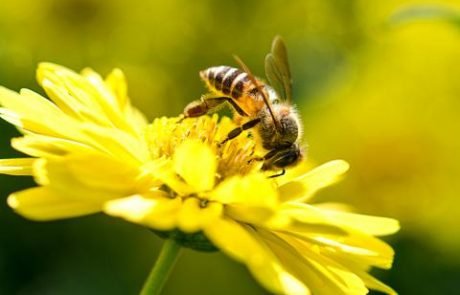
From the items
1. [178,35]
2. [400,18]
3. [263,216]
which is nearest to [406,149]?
[178,35]

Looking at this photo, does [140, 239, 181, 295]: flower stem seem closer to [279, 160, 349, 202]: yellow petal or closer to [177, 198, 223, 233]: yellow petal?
[177, 198, 223, 233]: yellow petal

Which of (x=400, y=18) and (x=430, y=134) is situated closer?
(x=400, y=18)

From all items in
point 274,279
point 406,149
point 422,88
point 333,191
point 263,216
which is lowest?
point 274,279

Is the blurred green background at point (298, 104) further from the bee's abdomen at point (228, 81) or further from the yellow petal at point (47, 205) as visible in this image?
the yellow petal at point (47, 205)

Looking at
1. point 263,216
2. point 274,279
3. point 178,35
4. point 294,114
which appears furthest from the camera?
point 178,35

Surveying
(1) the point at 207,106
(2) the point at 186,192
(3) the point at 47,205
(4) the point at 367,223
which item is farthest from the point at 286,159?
(3) the point at 47,205

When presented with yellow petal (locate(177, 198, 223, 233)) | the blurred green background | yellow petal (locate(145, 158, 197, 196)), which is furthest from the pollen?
the blurred green background

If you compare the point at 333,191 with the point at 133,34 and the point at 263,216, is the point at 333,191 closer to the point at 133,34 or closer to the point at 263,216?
the point at 133,34
